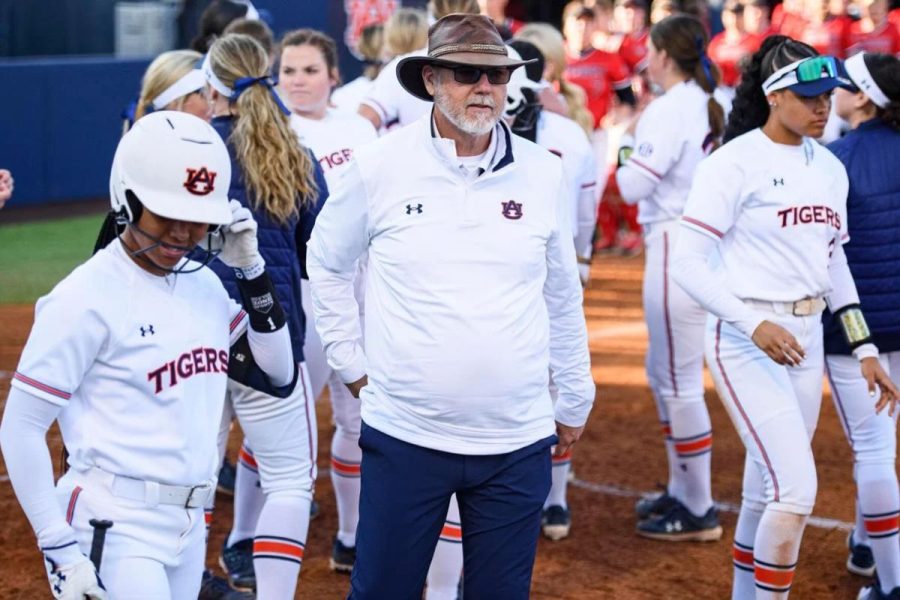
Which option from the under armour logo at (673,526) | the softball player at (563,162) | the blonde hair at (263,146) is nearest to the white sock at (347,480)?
the softball player at (563,162)

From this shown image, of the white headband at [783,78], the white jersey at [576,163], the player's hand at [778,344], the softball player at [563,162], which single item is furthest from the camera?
the white jersey at [576,163]

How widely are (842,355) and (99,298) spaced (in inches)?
120

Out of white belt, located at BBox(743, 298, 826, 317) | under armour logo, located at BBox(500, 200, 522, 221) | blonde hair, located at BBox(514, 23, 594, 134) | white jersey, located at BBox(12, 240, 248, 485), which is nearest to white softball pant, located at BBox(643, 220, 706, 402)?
blonde hair, located at BBox(514, 23, 594, 134)

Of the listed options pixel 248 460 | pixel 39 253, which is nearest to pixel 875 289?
pixel 248 460

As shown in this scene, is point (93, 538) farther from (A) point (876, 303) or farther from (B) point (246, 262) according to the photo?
(A) point (876, 303)

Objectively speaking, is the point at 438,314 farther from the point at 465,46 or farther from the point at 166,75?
the point at 166,75

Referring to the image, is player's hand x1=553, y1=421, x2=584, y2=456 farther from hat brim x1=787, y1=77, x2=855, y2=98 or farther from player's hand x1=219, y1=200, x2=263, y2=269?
hat brim x1=787, y1=77, x2=855, y2=98

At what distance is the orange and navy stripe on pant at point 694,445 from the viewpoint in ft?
21.1

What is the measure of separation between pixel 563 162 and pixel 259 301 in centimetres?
260

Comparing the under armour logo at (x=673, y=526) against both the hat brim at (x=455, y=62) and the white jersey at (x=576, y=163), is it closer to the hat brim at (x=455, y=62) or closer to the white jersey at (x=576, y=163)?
the white jersey at (x=576, y=163)

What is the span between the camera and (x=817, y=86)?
4922mm

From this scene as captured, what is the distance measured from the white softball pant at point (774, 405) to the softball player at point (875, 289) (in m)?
0.36

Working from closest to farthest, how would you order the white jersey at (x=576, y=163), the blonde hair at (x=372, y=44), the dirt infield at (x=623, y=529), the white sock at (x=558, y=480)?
1. the dirt infield at (x=623, y=529)
2. the white jersey at (x=576, y=163)
3. the white sock at (x=558, y=480)
4. the blonde hair at (x=372, y=44)

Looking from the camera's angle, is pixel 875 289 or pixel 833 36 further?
pixel 833 36
